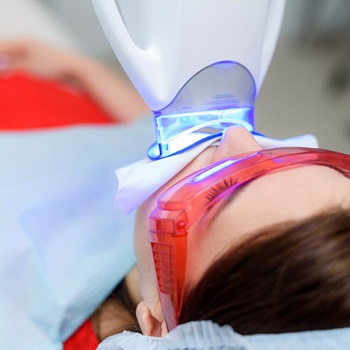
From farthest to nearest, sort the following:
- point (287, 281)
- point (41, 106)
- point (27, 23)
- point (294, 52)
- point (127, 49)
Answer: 1. point (294, 52)
2. point (27, 23)
3. point (41, 106)
4. point (127, 49)
5. point (287, 281)

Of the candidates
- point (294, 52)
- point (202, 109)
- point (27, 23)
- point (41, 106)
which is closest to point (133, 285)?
point (202, 109)

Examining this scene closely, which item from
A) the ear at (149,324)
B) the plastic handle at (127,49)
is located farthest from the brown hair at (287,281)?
the plastic handle at (127,49)

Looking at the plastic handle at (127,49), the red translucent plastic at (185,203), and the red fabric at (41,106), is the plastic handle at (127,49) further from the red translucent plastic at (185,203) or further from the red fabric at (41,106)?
the red fabric at (41,106)

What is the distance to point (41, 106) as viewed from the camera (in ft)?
3.46

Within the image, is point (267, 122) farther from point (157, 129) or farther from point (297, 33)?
point (157, 129)

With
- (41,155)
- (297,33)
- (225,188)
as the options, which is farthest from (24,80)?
→ (297,33)

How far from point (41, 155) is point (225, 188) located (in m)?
0.46

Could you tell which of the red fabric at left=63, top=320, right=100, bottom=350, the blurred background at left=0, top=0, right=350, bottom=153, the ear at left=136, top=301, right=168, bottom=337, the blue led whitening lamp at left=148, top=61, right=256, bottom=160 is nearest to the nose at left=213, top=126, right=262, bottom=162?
the blue led whitening lamp at left=148, top=61, right=256, bottom=160

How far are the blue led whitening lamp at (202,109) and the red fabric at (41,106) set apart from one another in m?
0.49

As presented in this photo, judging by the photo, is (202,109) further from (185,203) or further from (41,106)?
(41,106)

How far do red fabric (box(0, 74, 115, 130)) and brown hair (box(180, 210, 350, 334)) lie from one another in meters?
0.66

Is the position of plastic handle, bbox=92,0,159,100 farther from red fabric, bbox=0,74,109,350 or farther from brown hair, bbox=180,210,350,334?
red fabric, bbox=0,74,109,350

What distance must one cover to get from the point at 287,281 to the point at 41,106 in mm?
768

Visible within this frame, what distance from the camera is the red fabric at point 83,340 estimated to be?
643 millimetres
